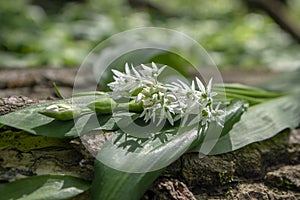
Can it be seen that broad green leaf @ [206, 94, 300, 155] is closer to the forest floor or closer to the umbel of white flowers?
the forest floor

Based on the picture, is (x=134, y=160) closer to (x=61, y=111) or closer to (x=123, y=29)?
(x=61, y=111)

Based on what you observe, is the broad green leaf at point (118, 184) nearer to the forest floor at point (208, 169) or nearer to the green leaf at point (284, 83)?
the forest floor at point (208, 169)

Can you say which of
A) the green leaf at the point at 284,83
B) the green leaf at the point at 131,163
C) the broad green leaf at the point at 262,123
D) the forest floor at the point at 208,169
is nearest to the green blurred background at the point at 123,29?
the green leaf at the point at 284,83

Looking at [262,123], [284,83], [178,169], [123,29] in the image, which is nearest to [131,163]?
[178,169]

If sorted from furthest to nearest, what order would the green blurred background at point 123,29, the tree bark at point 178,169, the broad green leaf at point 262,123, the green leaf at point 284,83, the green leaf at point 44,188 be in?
the green blurred background at point 123,29, the green leaf at point 284,83, the broad green leaf at point 262,123, the tree bark at point 178,169, the green leaf at point 44,188

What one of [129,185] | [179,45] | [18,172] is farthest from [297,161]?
[179,45]
